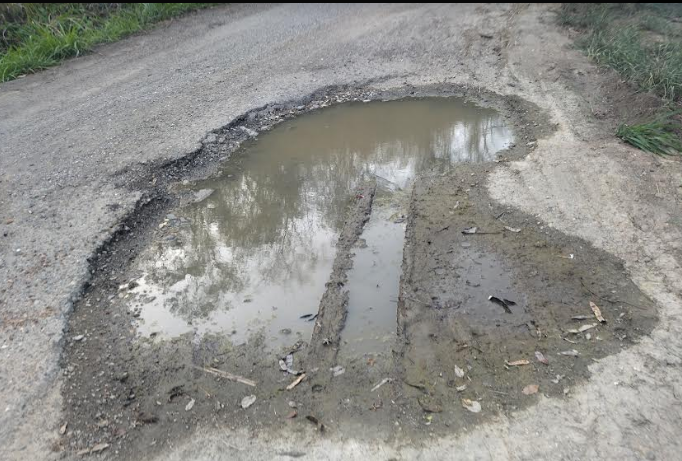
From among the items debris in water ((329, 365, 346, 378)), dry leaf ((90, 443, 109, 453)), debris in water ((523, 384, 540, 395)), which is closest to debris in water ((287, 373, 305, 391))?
debris in water ((329, 365, 346, 378))

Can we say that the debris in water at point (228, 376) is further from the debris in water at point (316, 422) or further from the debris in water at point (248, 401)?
the debris in water at point (316, 422)

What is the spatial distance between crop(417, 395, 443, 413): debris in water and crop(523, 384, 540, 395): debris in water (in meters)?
0.54

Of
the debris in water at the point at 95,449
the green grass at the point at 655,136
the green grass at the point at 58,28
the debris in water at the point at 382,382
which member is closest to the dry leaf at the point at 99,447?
the debris in water at the point at 95,449

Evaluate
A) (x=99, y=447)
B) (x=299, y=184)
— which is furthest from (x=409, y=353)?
(x=299, y=184)

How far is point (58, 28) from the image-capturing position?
30.3 ft

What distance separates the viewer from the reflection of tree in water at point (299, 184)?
15.1 ft

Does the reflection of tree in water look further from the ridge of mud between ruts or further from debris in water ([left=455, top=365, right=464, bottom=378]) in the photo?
debris in water ([left=455, top=365, right=464, bottom=378])

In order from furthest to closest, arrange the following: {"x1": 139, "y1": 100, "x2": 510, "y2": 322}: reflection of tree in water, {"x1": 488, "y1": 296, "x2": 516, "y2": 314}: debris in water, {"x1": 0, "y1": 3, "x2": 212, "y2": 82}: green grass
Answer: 1. {"x1": 0, "y1": 3, "x2": 212, "y2": 82}: green grass
2. {"x1": 139, "y1": 100, "x2": 510, "y2": 322}: reflection of tree in water
3. {"x1": 488, "y1": 296, "x2": 516, "y2": 314}: debris in water

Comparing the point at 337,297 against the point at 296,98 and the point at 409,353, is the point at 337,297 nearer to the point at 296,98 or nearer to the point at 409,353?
the point at 409,353

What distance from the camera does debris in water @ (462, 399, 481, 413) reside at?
3.17m

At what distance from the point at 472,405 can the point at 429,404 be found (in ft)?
0.83

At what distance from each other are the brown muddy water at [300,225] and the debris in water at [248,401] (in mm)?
537

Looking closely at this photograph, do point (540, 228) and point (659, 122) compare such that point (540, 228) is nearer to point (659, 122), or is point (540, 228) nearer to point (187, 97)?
point (659, 122)

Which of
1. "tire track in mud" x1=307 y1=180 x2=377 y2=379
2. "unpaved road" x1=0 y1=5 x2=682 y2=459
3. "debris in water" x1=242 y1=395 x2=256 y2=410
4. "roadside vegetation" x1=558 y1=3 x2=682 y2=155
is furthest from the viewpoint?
"roadside vegetation" x1=558 y1=3 x2=682 y2=155
